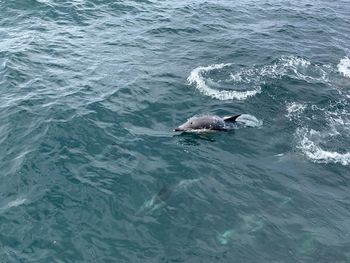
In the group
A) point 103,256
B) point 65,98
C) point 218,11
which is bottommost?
point 103,256

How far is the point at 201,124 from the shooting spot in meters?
24.1

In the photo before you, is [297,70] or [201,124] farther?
[297,70]

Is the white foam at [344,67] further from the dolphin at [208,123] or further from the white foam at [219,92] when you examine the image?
the dolphin at [208,123]

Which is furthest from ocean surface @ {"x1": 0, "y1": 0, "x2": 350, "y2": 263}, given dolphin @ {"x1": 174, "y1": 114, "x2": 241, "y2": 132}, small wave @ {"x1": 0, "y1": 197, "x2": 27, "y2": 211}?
dolphin @ {"x1": 174, "y1": 114, "x2": 241, "y2": 132}

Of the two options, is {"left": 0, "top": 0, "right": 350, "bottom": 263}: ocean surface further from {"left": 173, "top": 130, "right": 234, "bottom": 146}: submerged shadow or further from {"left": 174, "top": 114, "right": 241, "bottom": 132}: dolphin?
{"left": 174, "top": 114, "right": 241, "bottom": 132}: dolphin

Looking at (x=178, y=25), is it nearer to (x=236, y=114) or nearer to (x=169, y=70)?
(x=169, y=70)

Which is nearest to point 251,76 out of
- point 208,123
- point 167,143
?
point 208,123

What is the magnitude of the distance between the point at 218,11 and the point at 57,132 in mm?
25550

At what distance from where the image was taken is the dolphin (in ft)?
79.2

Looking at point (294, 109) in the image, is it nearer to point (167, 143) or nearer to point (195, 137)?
point (195, 137)

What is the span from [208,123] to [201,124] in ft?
1.48

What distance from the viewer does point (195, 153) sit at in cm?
2316

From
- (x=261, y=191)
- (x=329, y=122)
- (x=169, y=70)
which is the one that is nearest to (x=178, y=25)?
(x=169, y=70)

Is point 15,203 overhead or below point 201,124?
below
